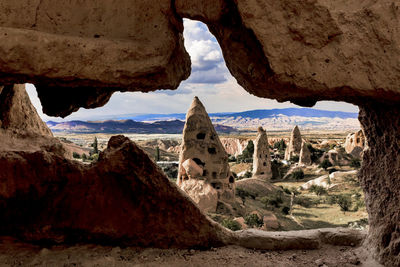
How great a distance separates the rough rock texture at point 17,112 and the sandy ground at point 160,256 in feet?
5.66

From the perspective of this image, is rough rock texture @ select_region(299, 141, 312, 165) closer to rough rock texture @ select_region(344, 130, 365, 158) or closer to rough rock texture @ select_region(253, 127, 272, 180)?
rough rock texture @ select_region(253, 127, 272, 180)

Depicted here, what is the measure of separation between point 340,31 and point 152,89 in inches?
80.4

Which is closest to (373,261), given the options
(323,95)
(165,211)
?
(323,95)

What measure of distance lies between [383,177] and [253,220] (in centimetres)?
963

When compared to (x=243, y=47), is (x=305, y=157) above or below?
below

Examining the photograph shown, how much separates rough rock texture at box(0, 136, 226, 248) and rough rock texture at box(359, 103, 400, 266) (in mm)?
2162

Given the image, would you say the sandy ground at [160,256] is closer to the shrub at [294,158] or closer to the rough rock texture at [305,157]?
the rough rock texture at [305,157]

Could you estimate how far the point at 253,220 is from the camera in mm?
12766

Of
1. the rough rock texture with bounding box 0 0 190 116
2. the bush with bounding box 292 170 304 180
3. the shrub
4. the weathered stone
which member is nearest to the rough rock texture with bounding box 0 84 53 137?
the rough rock texture with bounding box 0 0 190 116

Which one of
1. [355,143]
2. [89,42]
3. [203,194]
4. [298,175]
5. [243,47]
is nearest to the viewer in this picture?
[89,42]

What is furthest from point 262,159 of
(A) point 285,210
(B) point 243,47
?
(B) point 243,47

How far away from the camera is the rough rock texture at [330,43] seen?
2.62m

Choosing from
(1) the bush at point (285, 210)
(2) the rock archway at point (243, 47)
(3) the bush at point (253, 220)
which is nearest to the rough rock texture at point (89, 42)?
(2) the rock archway at point (243, 47)

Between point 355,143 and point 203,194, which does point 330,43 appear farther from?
point 355,143
